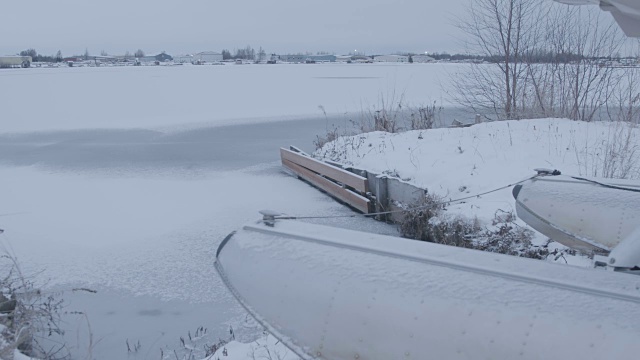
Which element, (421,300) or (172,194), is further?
(172,194)

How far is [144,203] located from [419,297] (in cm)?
626

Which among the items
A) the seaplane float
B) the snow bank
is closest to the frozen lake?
the snow bank

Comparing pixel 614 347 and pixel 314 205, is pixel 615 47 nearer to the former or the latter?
pixel 314 205

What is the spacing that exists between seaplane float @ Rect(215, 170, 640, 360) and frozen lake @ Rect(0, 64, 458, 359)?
160 centimetres

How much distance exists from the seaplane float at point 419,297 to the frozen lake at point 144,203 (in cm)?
160

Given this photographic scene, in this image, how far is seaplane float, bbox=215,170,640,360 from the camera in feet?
6.78

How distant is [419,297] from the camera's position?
2354 millimetres

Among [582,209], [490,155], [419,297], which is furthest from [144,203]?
[419,297]

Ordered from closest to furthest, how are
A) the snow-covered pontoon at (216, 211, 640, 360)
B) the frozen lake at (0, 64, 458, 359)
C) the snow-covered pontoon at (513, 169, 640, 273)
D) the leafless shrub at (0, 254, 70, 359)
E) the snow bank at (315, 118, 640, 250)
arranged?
1. the snow-covered pontoon at (216, 211, 640, 360)
2. the leafless shrub at (0, 254, 70, 359)
3. the snow-covered pontoon at (513, 169, 640, 273)
4. the frozen lake at (0, 64, 458, 359)
5. the snow bank at (315, 118, 640, 250)

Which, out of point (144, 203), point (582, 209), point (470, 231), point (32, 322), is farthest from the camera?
point (144, 203)

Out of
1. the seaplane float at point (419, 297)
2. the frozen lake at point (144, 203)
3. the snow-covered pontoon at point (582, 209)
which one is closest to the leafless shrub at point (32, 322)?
the frozen lake at point (144, 203)

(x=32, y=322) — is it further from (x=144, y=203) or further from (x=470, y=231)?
(x=144, y=203)

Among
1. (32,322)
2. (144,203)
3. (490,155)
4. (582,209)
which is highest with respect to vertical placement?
(582,209)

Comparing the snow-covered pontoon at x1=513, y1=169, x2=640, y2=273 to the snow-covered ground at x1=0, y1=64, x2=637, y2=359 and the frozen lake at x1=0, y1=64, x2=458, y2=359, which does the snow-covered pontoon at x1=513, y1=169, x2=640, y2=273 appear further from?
the frozen lake at x1=0, y1=64, x2=458, y2=359
